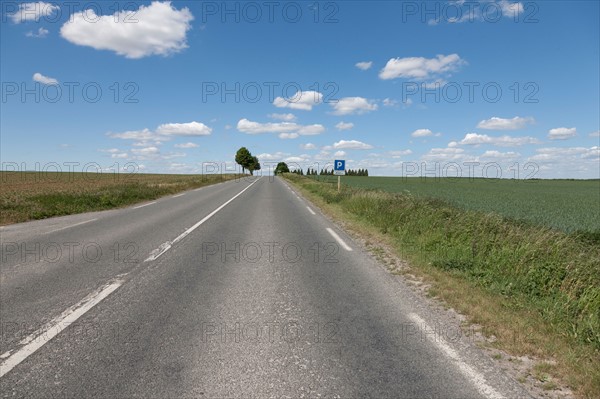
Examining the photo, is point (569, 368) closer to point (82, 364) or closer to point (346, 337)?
point (346, 337)

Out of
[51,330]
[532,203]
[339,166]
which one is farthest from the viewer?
[339,166]

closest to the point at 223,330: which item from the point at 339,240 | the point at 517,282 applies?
the point at 517,282

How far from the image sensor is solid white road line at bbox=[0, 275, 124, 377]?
3391 millimetres

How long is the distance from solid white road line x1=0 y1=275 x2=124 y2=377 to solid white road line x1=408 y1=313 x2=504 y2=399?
404 cm

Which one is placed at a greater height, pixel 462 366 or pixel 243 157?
pixel 243 157

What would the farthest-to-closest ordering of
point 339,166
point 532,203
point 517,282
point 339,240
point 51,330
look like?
point 339,166 < point 532,203 < point 339,240 < point 517,282 < point 51,330

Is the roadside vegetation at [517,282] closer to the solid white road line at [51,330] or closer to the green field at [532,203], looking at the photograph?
the green field at [532,203]

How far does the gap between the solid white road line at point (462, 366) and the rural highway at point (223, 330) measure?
1 cm

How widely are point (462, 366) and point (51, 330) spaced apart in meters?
4.31

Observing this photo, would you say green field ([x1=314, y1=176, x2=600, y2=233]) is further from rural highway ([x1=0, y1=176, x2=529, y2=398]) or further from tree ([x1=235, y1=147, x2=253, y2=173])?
tree ([x1=235, y1=147, x2=253, y2=173])

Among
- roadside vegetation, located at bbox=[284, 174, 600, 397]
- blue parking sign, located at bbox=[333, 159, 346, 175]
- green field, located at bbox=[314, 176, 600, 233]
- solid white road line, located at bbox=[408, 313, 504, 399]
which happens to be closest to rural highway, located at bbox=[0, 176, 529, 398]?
solid white road line, located at bbox=[408, 313, 504, 399]

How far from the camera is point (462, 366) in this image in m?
3.33

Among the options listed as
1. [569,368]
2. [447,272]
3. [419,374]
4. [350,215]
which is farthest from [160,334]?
[350,215]

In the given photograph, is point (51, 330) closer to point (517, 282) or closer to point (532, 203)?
point (517, 282)
